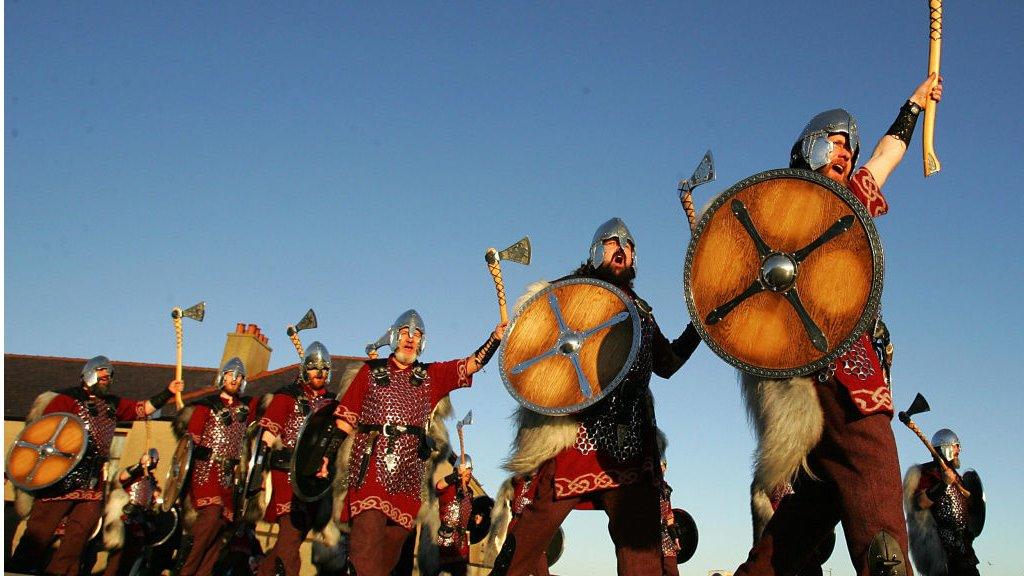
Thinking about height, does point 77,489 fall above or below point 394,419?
below

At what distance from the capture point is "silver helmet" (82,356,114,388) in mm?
8048

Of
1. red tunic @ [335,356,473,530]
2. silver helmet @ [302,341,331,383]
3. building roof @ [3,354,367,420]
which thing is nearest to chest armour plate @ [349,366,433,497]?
red tunic @ [335,356,473,530]

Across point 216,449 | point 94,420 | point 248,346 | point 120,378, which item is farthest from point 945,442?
point 120,378

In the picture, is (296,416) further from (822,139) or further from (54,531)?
(822,139)

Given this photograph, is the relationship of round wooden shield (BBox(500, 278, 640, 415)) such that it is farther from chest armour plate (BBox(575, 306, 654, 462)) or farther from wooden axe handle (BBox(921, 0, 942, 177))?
wooden axe handle (BBox(921, 0, 942, 177))

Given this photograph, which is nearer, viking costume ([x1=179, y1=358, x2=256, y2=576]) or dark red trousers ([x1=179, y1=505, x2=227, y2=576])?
dark red trousers ([x1=179, y1=505, x2=227, y2=576])

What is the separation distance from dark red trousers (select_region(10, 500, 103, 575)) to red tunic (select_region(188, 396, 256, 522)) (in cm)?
81

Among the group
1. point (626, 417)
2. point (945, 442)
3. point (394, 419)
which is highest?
point (945, 442)

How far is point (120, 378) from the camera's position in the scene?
849 inches

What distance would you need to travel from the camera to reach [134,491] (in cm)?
909

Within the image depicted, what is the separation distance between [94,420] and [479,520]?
144 inches

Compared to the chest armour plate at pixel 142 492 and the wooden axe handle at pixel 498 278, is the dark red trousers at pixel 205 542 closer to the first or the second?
the chest armour plate at pixel 142 492

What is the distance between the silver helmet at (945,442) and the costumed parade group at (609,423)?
0.36 meters

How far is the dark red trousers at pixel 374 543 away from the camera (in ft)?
17.0
